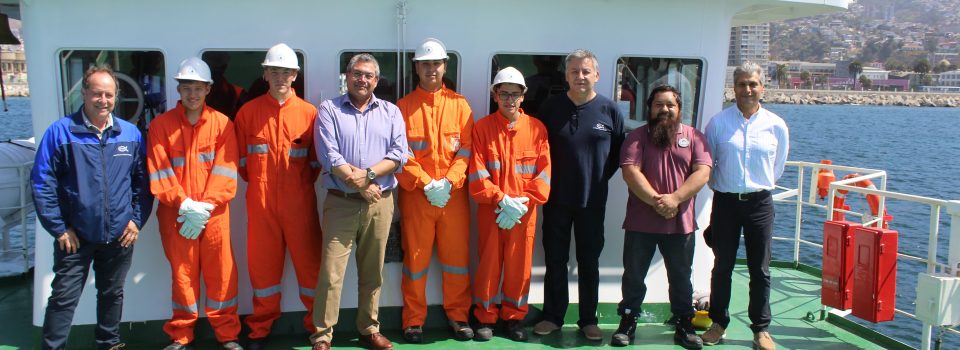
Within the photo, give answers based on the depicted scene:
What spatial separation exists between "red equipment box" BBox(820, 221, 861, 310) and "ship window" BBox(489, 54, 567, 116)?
212 centimetres

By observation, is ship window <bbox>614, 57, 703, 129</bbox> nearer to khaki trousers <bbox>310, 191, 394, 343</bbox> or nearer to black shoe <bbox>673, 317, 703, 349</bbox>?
black shoe <bbox>673, 317, 703, 349</bbox>

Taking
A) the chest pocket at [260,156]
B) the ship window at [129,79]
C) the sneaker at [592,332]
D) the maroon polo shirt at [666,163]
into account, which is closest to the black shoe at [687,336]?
the sneaker at [592,332]

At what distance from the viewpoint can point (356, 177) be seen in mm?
3711

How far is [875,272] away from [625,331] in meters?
1.73

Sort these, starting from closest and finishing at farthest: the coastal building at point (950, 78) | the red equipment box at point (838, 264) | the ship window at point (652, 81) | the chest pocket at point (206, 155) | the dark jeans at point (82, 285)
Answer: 1. the dark jeans at point (82, 285)
2. the chest pocket at point (206, 155)
3. the ship window at point (652, 81)
4. the red equipment box at point (838, 264)
5. the coastal building at point (950, 78)

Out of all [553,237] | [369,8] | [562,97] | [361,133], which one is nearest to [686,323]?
[553,237]

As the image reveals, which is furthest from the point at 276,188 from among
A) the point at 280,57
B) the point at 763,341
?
the point at 763,341

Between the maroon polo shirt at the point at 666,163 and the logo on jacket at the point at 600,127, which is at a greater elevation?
the logo on jacket at the point at 600,127

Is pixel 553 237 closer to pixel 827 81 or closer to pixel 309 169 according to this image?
pixel 309 169

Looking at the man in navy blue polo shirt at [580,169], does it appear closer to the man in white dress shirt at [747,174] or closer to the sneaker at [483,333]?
the sneaker at [483,333]

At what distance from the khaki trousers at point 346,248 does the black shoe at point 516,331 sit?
88 centimetres

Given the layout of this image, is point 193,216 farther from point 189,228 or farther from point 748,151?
point 748,151

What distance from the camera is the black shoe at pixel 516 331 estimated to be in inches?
169

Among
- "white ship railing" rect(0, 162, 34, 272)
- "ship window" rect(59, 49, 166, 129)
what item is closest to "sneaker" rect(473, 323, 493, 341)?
"ship window" rect(59, 49, 166, 129)
